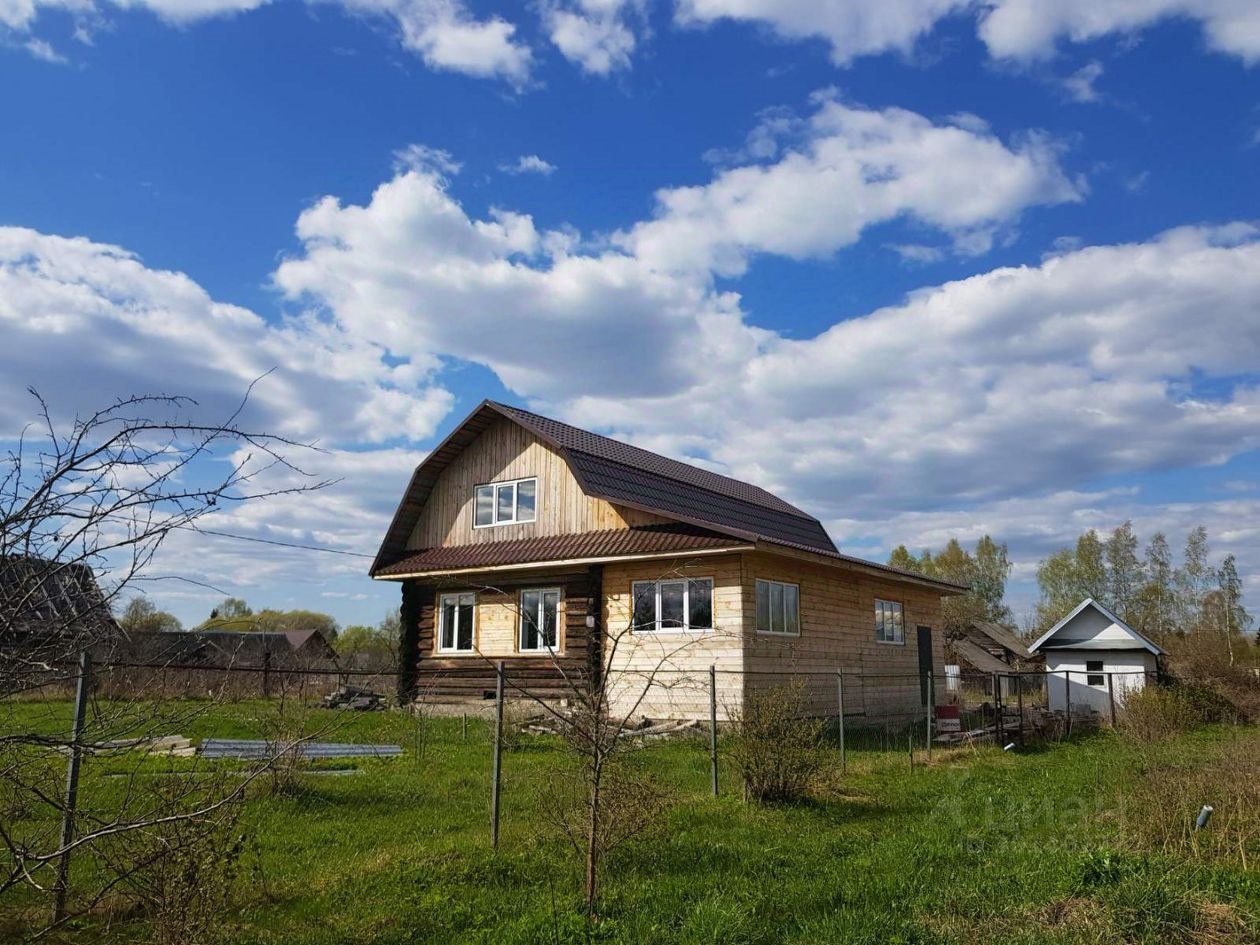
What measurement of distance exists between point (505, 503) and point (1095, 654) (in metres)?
17.7

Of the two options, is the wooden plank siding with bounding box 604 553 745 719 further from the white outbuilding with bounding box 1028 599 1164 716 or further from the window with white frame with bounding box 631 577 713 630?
the white outbuilding with bounding box 1028 599 1164 716

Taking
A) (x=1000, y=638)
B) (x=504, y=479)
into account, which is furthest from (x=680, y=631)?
(x=1000, y=638)

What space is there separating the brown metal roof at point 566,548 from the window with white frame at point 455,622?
106cm

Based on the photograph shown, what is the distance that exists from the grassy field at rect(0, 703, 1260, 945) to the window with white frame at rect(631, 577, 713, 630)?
6.63 metres

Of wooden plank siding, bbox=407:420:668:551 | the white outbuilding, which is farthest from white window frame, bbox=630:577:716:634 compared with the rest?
the white outbuilding

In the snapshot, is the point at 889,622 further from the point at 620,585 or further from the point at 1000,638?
the point at 1000,638

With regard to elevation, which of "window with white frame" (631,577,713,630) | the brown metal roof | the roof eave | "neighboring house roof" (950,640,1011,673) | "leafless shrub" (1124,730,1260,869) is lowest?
"leafless shrub" (1124,730,1260,869)

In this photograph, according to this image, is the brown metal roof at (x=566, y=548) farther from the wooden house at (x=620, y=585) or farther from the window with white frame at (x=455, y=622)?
the window with white frame at (x=455, y=622)

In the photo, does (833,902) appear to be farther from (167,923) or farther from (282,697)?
(282,697)

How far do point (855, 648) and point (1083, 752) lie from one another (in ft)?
20.5

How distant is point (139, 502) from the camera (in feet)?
11.9

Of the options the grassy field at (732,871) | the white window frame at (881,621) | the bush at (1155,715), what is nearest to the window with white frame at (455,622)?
the white window frame at (881,621)

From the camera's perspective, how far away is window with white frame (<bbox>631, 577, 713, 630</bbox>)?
18359 millimetres

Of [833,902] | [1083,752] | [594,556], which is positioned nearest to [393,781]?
[833,902]
